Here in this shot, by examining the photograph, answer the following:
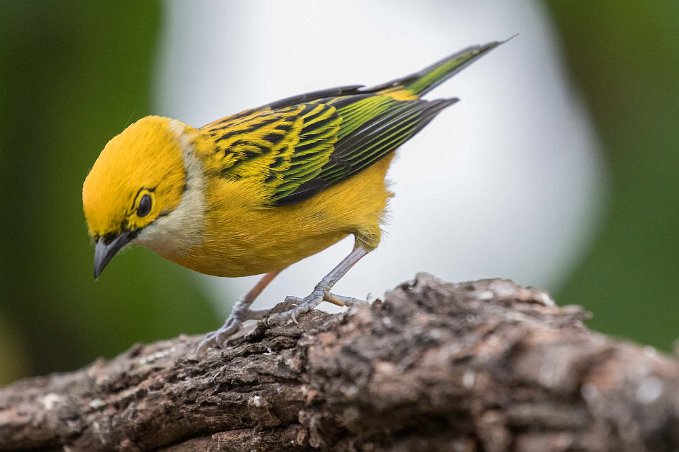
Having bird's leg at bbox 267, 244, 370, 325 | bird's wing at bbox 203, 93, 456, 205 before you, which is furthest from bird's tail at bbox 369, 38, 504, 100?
bird's leg at bbox 267, 244, 370, 325

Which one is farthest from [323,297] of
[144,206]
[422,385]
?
[422,385]

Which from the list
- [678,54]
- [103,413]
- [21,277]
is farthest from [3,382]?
[678,54]

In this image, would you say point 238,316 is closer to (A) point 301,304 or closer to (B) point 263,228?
(B) point 263,228

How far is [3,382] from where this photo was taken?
5.64m

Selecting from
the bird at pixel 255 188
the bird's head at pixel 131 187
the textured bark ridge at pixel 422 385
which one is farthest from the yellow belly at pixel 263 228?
the textured bark ridge at pixel 422 385

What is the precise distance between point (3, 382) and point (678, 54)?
4979 mm

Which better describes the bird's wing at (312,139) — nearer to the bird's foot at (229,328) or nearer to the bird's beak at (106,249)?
the bird's foot at (229,328)

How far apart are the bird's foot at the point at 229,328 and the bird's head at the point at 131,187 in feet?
2.21

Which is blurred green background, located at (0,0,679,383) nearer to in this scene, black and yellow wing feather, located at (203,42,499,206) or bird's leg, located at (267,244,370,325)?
black and yellow wing feather, located at (203,42,499,206)

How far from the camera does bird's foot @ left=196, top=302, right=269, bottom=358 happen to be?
4.24m

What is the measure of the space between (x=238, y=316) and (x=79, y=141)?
184 centimetres

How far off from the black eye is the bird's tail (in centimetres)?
227

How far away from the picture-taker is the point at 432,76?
232 inches

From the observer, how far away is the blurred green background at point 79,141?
207 inches
